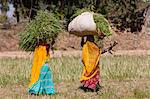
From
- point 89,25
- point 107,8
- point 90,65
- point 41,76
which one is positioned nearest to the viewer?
point 41,76

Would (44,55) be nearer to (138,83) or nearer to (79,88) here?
(79,88)

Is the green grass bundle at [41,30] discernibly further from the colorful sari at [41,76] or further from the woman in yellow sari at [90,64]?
the woman in yellow sari at [90,64]

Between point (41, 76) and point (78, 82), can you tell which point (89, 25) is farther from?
point (78, 82)

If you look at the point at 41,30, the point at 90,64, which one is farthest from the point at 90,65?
the point at 41,30

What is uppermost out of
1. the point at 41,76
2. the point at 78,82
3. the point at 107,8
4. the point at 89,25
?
the point at 107,8

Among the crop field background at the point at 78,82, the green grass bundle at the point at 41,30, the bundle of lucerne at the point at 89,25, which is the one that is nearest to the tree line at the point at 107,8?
the crop field background at the point at 78,82

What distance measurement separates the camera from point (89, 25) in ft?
31.1

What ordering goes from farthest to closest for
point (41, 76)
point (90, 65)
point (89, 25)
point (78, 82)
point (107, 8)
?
point (107, 8) → point (78, 82) → point (90, 65) → point (89, 25) → point (41, 76)

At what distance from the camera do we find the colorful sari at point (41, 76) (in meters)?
9.18

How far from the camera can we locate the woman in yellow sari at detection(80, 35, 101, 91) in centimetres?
973

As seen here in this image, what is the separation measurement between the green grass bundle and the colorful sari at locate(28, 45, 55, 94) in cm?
24

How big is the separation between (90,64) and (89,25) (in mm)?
895

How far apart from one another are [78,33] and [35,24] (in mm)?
976

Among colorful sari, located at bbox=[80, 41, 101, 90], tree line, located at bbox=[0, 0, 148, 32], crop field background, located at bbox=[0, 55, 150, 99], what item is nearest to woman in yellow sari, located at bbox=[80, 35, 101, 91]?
colorful sari, located at bbox=[80, 41, 101, 90]
